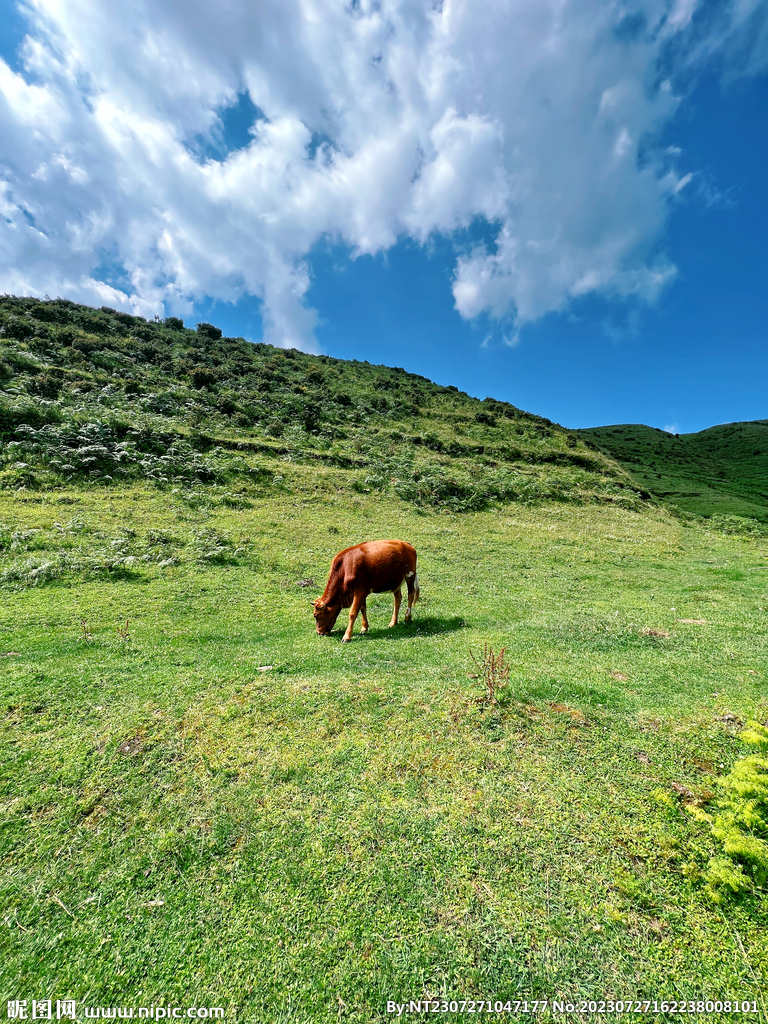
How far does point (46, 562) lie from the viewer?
13367 millimetres

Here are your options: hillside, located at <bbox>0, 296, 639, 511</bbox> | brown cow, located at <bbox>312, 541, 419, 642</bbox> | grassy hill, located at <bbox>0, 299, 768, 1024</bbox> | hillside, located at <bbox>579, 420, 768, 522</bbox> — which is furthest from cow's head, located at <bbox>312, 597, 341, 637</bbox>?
hillside, located at <bbox>579, 420, 768, 522</bbox>

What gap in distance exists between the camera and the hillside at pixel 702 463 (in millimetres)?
55862

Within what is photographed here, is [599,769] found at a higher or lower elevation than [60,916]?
higher

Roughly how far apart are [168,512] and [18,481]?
24.6ft

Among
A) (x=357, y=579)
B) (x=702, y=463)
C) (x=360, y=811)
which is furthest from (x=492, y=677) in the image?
(x=702, y=463)

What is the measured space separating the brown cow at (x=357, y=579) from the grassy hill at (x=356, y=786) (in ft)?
3.05

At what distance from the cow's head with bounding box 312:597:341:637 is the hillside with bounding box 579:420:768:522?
5383cm

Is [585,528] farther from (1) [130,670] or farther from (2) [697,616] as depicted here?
(1) [130,670]

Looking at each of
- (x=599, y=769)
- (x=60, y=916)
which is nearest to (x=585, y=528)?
(x=599, y=769)

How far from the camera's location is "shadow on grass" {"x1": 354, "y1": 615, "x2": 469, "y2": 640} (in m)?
11.1

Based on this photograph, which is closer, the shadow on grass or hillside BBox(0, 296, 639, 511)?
the shadow on grass

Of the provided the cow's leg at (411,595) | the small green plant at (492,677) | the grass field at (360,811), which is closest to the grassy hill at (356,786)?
the grass field at (360,811)

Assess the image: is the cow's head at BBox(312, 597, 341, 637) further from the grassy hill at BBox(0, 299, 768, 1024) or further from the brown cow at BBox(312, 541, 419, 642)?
the grassy hill at BBox(0, 299, 768, 1024)

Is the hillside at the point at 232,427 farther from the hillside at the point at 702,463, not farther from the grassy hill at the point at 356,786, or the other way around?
the hillside at the point at 702,463
